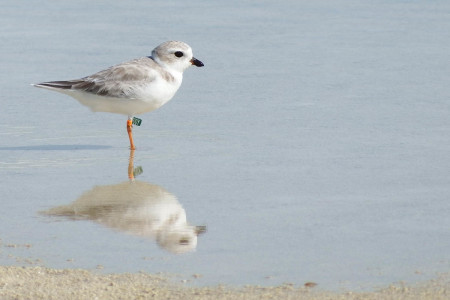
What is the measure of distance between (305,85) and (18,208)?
179 inches

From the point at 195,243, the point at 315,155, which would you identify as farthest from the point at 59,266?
the point at 315,155

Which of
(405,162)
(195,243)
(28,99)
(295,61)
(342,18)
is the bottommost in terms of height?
(195,243)

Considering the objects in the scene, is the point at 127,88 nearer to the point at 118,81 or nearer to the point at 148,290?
the point at 118,81

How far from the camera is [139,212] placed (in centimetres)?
605

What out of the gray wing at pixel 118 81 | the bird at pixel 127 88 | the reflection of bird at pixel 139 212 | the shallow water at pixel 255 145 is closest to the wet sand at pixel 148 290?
the shallow water at pixel 255 145

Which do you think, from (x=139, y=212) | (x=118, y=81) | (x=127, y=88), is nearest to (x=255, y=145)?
(x=127, y=88)

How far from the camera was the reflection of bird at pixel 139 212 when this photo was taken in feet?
18.2

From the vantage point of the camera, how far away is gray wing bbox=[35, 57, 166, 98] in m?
8.37

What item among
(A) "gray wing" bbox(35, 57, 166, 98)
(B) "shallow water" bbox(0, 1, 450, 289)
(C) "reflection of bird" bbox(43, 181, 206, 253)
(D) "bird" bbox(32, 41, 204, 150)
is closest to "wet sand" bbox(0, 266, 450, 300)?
(B) "shallow water" bbox(0, 1, 450, 289)

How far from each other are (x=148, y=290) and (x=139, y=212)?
1.48 m

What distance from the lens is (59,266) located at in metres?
5.02

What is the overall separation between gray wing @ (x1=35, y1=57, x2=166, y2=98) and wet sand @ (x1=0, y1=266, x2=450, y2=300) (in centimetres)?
371

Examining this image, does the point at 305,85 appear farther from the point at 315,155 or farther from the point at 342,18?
the point at 342,18

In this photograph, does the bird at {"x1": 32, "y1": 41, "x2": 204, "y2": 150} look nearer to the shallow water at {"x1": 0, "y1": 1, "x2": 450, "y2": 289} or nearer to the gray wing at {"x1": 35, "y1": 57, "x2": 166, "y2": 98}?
the gray wing at {"x1": 35, "y1": 57, "x2": 166, "y2": 98}
